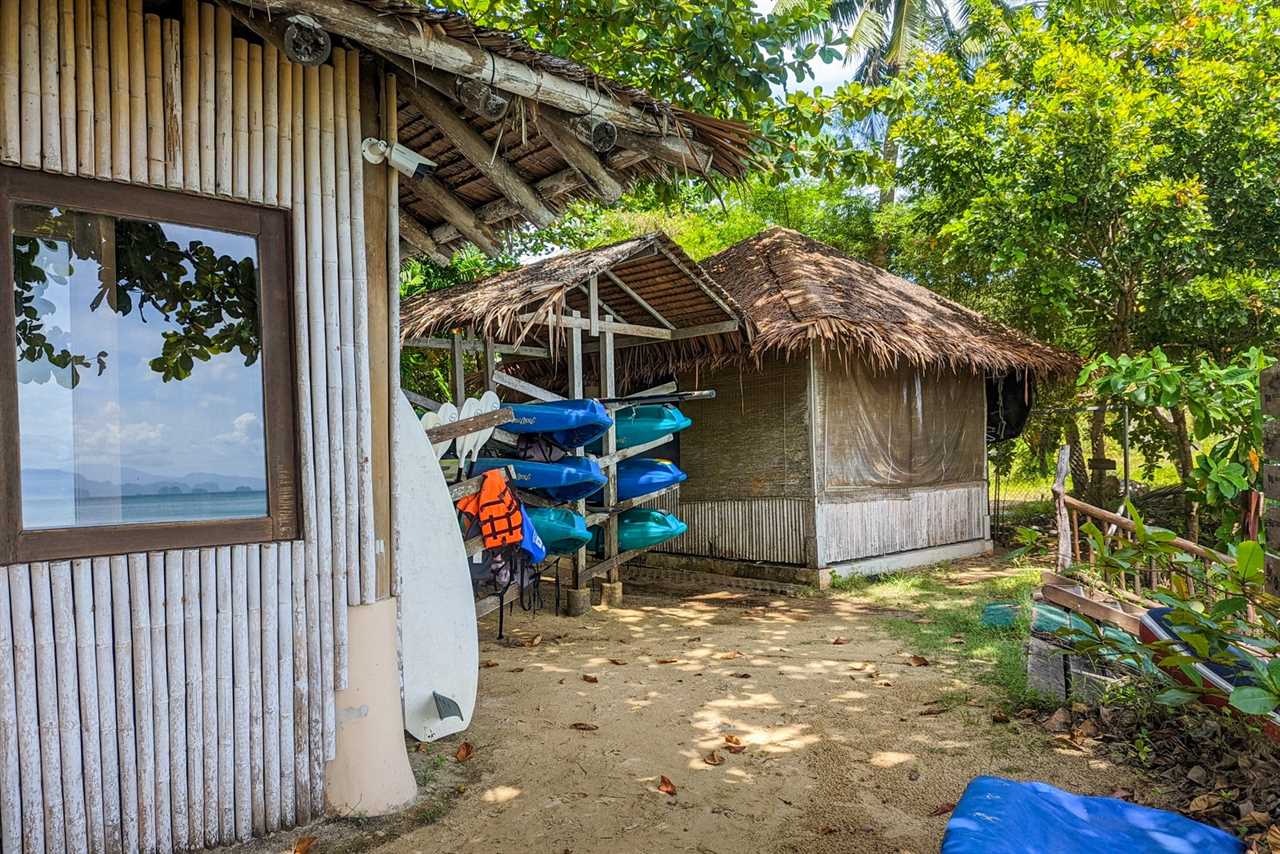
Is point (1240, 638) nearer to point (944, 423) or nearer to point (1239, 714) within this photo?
point (1239, 714)

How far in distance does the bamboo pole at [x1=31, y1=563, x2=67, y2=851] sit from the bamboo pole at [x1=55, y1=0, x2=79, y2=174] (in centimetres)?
136

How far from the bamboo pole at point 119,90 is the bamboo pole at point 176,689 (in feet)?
0.51

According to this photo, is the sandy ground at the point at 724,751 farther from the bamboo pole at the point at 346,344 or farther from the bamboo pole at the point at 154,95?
the bamboo pole at the point at 154,95

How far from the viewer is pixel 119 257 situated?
298 centimetres

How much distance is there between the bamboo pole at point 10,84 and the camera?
270cm

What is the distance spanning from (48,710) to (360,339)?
1.66 m

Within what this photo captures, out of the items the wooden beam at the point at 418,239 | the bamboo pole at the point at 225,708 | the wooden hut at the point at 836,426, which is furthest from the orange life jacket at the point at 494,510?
the wooden hut at the point at 836,426

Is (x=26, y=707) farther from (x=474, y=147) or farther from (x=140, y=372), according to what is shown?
(x=474, y=147)

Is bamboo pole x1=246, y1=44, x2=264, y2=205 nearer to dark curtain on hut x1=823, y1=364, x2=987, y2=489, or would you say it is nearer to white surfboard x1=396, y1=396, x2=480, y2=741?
white surfboard x1=396, y1=396, x2=480, y2=741

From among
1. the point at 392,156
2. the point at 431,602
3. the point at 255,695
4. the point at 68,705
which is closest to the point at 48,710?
the point at 68,705

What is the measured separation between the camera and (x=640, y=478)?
27.4ft

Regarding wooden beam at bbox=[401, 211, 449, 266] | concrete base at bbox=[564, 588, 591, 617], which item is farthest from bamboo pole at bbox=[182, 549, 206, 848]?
concrete base at bbox=[564, 588, 591, 617]

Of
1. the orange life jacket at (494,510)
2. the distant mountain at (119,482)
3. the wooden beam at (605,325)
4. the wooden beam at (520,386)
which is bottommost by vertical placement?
the orange life jacket at (494,510)

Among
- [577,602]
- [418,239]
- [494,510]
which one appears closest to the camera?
[418,239]
